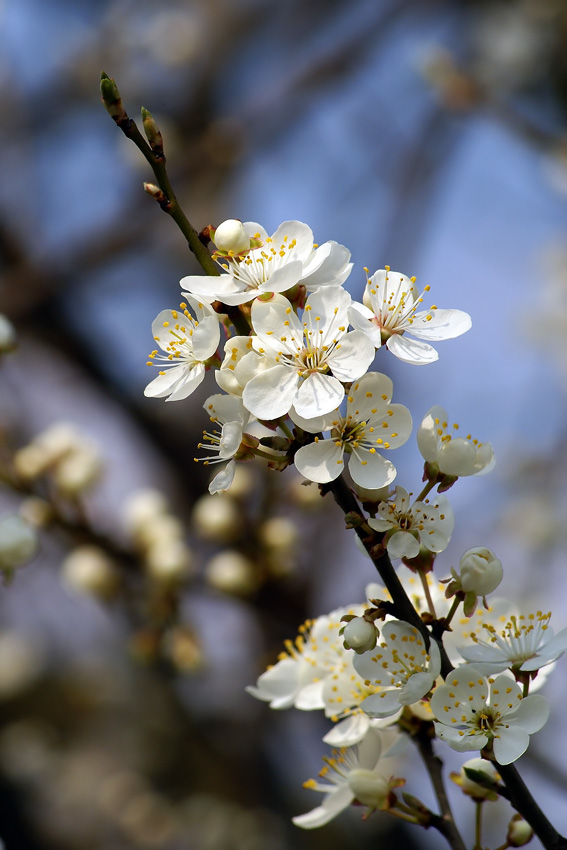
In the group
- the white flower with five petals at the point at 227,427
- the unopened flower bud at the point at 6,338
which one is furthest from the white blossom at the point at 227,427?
the unopened flower bud at the point at 6,338

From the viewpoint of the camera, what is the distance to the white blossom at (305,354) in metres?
0.86

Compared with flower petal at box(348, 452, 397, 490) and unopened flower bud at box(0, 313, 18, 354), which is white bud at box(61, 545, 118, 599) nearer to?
unopened flower bud at box(0, 313, 18, 354)

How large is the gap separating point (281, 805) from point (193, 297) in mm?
3628

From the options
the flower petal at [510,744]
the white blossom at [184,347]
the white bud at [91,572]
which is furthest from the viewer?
the white bud at [91,572]

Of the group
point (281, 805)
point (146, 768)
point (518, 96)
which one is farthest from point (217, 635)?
point (518, 96)

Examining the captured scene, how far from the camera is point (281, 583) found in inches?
96.3

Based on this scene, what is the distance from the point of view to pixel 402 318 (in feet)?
3.28

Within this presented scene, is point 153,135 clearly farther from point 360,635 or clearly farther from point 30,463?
point 30,463

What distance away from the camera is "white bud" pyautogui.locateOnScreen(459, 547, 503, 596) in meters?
0.91

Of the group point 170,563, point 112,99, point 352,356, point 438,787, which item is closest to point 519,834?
point 438,787

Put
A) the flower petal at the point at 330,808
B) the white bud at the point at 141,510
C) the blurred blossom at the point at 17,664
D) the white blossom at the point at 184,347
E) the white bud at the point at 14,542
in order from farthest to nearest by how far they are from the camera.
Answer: the blurred blossom at the point at 17,664 → the white bud at the point at 141,510 → the white bud at the point at 14,542 → the flower petal at the point at 330,808 → the white blossom at the point at 184,347

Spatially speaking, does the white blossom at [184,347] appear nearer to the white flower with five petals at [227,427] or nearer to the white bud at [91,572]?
the white flower with five petals at [227,427]

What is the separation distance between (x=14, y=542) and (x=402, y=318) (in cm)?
84

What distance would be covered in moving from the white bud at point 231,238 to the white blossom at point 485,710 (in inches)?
21.8
